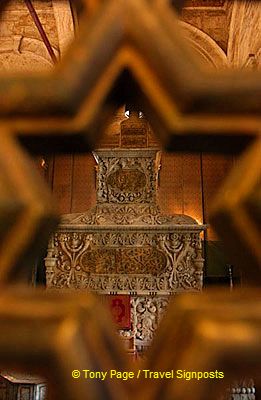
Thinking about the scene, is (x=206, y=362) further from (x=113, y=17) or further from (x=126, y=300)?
(x=126, y=300)

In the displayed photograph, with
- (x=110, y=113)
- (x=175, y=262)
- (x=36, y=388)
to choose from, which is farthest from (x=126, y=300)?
(x=110, y=113)

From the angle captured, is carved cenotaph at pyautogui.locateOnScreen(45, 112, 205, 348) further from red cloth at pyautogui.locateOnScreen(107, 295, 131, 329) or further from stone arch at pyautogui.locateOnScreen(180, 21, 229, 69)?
stone arch at pyautogui.locateOnScreen(180, 21, 229, 69)

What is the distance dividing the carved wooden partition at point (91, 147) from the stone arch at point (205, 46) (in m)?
5.32

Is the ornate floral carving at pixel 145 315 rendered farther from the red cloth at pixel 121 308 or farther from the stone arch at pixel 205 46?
the stone arch at pixel 205 46

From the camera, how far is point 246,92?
24 centimetres

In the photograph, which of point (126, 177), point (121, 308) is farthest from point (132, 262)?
point (126, 177)

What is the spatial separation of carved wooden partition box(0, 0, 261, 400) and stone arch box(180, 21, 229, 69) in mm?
5322

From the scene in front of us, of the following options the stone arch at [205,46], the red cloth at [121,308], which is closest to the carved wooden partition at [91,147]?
the red cloth at [121,308]

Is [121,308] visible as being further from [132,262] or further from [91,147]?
[91,147]

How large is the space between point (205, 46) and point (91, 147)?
558 cm

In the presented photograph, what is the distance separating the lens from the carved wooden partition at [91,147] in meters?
0.20

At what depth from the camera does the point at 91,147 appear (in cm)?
27

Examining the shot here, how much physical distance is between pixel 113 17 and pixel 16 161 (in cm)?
10

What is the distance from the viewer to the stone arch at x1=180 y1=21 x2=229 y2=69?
209 inches
